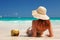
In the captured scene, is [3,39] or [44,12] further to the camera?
[44,12]

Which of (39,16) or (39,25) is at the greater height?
(39,16)

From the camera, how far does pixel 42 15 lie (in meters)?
3.73

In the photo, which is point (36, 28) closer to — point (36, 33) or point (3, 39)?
point (36, 33)

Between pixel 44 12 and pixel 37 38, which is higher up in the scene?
pixel 44 12

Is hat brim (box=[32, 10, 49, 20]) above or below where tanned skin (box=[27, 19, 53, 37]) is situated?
above

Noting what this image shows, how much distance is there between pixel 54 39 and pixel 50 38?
0.31 feet

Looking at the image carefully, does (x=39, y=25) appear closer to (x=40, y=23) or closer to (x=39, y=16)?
(x=40, y=23)

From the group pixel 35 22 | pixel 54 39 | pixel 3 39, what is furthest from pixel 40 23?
pixel 3 39

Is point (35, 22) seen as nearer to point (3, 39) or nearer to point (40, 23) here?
point (40, 23)

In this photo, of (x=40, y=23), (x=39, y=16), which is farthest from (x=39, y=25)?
(x=39, y=16)

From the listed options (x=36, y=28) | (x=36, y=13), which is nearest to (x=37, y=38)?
(x=36, y=28)

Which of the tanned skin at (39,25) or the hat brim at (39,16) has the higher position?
the hat brim at (39,16)

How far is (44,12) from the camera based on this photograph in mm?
3762

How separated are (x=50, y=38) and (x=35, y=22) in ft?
1.08
